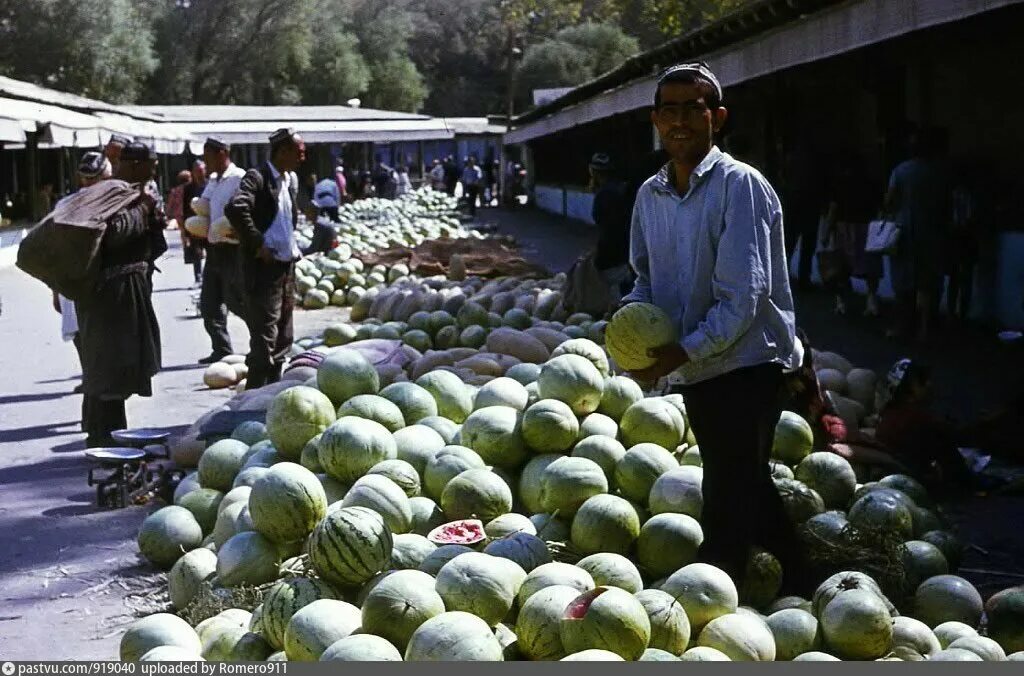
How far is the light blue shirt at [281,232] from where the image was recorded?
30.2ft

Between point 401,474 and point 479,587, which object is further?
point 401,474

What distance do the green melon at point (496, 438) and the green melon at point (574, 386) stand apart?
11.9 inches

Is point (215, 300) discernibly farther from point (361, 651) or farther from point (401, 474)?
point (361, 651)

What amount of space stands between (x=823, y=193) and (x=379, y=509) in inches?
437

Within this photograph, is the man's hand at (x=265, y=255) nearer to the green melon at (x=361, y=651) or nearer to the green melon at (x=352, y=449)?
the green melon at (x=352, y=449)

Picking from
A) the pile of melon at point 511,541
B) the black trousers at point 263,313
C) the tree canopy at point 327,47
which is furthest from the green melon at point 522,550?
the tree canopy at point 327,47

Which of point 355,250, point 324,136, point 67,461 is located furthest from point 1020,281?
point 324,136

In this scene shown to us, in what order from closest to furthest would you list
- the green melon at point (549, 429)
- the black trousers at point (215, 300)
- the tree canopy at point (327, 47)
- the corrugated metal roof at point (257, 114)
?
the green melon at point (549, 429) → the black trousers at point (215, 300) → the corrugated metal roof at point (257, 114) → the tree canopy at point (327, 47)

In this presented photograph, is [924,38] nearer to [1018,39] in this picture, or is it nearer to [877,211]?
[1018,39]

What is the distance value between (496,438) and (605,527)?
98 cm

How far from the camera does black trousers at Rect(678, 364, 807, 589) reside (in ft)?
13.6

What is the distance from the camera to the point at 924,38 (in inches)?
503

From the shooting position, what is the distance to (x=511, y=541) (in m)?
4.48

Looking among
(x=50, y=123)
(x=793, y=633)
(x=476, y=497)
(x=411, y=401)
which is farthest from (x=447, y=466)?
(x=50, y=123)
